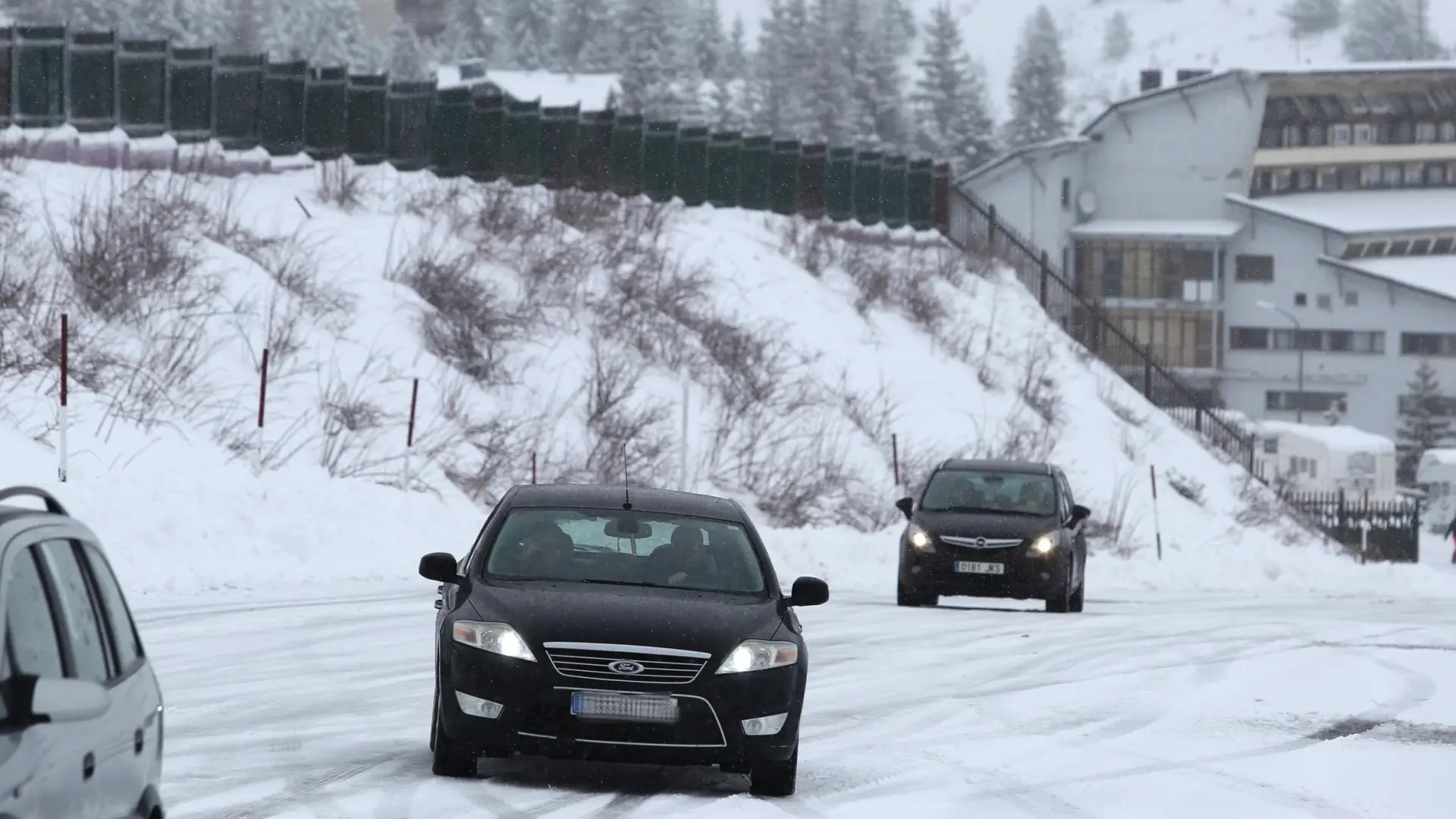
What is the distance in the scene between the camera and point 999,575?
23.0 m

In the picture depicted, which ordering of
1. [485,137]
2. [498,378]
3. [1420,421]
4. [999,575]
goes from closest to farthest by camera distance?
[999,575], [498,378], [485,137], [1420,421]

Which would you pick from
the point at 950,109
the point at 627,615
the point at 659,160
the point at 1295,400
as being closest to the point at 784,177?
the point at 659,160

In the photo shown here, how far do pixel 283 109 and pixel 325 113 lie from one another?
1.08 m

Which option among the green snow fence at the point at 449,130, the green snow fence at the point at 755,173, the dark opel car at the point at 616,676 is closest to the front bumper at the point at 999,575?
the dark opel car at the point at 616,676

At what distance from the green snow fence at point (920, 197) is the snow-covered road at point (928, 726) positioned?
34476 millimetres

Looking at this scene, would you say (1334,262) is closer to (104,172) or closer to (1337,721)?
(104,172)

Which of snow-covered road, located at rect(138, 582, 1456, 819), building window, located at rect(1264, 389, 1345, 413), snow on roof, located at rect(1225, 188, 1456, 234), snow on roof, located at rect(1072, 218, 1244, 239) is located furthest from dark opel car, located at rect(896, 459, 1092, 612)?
building window, located at rect(1264, 389, 1345, 413)

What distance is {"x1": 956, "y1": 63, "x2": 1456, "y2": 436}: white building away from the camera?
322 feet

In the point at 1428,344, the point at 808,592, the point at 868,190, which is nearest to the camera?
the point at 808,592

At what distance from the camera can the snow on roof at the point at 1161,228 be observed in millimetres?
98125

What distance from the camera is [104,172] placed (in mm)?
34438

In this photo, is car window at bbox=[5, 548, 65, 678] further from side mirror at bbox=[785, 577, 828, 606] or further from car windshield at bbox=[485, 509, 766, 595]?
side mirror at bbox=[785, 577, 828, 606]

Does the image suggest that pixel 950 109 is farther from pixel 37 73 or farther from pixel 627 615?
pixel 627 615

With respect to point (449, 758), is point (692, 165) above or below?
above
